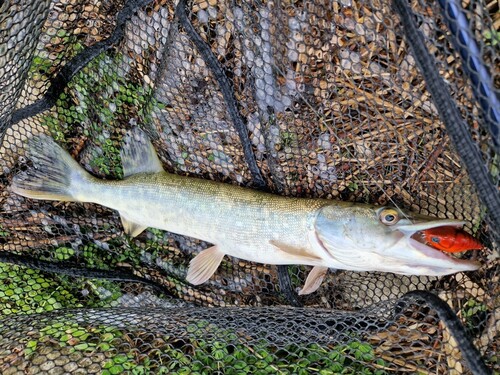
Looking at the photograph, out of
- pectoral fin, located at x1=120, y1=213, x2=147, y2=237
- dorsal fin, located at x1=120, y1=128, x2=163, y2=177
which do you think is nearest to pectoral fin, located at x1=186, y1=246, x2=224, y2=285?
pectoral fin, located at x1=120, y1=213, x2=147, y2=237

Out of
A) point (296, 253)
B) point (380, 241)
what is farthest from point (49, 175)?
point (380, 241)

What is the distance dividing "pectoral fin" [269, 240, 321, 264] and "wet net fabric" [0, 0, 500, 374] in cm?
25

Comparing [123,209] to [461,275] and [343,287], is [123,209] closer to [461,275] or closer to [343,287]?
[343,287]

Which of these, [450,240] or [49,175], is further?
[49,175]

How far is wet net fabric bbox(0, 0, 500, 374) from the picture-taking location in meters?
1.92

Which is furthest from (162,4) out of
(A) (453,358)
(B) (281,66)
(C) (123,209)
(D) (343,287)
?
(A) (453,358)

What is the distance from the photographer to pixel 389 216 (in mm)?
1895

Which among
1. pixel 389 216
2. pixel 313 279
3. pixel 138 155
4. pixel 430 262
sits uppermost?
pixel 138 155

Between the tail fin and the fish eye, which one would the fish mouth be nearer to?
the fish eye

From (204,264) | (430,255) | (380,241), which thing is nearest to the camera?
(430,255)

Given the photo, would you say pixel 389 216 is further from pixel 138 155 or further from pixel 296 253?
pixel 138 155

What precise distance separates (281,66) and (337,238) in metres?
0.82

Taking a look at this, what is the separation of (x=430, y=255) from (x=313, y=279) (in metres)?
0.58

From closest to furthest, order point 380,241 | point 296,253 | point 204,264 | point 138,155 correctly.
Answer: point 380,241 → point 296,253 → point 204,264 → point 138,155
